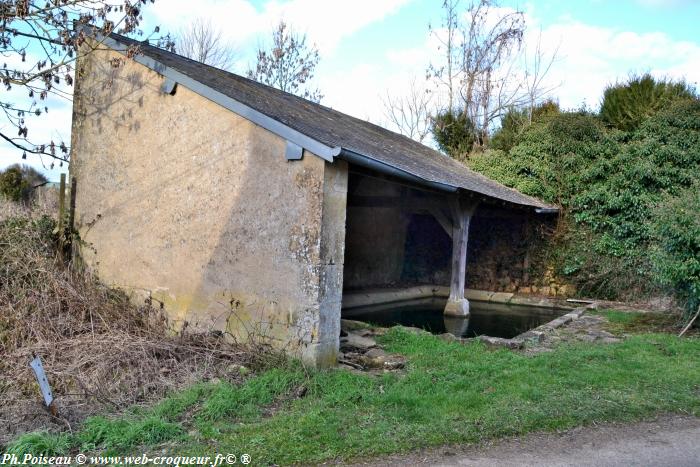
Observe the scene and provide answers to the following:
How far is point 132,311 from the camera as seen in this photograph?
702 centimetres

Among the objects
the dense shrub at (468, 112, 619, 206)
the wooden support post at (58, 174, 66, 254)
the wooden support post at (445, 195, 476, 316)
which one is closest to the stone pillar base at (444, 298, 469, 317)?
the wooden support post at (445, 195, 476, 316)

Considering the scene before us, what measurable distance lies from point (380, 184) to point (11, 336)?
9.33m

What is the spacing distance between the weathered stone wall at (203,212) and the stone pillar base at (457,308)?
5.96 m

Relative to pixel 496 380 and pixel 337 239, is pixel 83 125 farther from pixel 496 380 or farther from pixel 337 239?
pixel 496 380

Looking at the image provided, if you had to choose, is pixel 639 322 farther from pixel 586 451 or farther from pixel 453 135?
pixel 453 135

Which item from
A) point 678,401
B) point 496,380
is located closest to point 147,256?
point 496,380

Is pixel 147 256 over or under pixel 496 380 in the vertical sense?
over

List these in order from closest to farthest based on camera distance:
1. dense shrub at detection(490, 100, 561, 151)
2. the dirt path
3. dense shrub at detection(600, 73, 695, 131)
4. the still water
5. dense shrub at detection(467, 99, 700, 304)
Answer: the dirt path → the still water → dense shrub at detection(467, 99, 700, 304) → dense shrub at detection(600, 73, 695, 131) → dense shrub at detection(490, 100, 561, 151)

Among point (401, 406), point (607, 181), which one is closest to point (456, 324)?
point (401, 406)

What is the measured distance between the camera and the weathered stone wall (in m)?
5.98

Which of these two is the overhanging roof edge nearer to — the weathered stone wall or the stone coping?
the weathered stone wall

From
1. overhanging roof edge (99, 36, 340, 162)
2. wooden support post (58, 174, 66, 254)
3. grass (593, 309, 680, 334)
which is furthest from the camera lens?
grass (593, 309, 680, 334)

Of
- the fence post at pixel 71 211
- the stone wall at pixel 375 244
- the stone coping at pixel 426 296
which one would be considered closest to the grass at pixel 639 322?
the stone coping at pixel 426 296

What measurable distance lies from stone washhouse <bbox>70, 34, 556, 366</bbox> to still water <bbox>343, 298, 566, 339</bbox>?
10.1 feet
